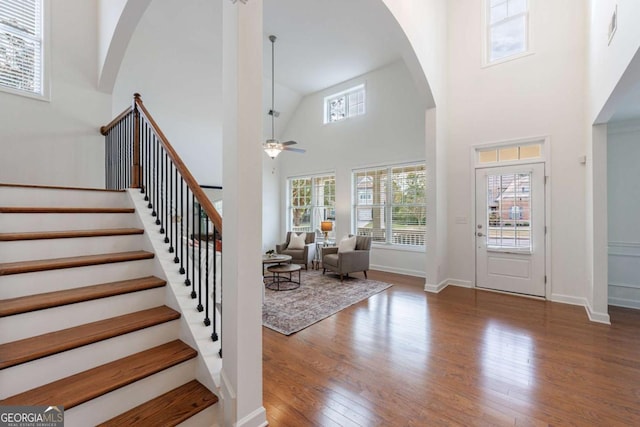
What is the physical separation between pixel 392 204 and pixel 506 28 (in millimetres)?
3580

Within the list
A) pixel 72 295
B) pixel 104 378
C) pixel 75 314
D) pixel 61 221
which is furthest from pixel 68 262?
pixel 104 378

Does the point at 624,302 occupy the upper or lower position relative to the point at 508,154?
lower

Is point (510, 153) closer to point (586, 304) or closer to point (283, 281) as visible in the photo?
point (586, 304)

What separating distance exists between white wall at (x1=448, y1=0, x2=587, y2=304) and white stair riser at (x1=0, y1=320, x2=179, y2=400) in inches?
185

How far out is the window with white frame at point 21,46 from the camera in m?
3.42

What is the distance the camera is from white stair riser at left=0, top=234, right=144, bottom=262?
185cm

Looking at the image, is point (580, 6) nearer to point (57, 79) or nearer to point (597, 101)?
point (597, 101)

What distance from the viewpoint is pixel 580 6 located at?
12.6 feet

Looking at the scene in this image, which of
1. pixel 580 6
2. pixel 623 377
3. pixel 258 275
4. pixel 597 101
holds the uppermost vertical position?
pixel 580 6

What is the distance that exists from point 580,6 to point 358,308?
5187mm

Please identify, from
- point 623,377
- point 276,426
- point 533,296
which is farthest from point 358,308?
point 533,296

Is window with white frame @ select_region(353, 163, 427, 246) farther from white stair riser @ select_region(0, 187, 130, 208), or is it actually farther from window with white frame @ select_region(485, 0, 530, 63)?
white stair riser @ select_region(0, 187, 130, 208)

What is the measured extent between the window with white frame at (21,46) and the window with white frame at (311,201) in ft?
17.6

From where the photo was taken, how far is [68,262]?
6.07 ft
